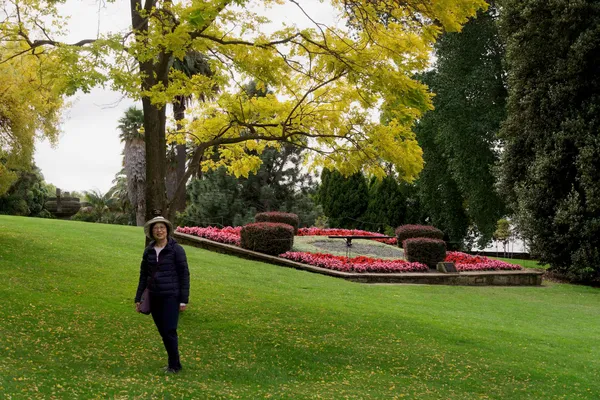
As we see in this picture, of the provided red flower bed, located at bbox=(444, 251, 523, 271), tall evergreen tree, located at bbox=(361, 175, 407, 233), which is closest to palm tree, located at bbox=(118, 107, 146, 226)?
tall evergreen tree, located at bbox=(361, 175, 407, 233)

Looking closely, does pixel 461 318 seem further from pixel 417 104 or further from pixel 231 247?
pixel 231 247

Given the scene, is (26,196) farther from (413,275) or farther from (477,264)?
(477,264)

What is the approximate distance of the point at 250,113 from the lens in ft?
40.0

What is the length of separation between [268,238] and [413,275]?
4440 mm

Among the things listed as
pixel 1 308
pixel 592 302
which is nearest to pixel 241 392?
pixel 1 308

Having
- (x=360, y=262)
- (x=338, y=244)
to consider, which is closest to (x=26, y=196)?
(x=338, y=244)

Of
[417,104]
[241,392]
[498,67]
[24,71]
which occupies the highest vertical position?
[498,67]

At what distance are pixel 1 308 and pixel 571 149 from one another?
58.3 ft

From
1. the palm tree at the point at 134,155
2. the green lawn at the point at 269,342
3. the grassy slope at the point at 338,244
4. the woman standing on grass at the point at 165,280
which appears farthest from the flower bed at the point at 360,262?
the palm tree at the point at 134,155

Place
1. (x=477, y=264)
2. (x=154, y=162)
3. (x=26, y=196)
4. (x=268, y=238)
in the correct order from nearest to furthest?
(x=154, y=162), (x=268, y=238), (x=477, y=264), (x=26, y=196)

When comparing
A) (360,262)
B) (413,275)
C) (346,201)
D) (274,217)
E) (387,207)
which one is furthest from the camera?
(346,201)

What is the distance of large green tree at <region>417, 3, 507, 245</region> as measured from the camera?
27.4m

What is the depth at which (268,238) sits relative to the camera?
65.1 feet

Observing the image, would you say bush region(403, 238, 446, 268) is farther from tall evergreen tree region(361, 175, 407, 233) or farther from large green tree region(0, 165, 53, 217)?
large green tree region(0, 165, 53, 217)
